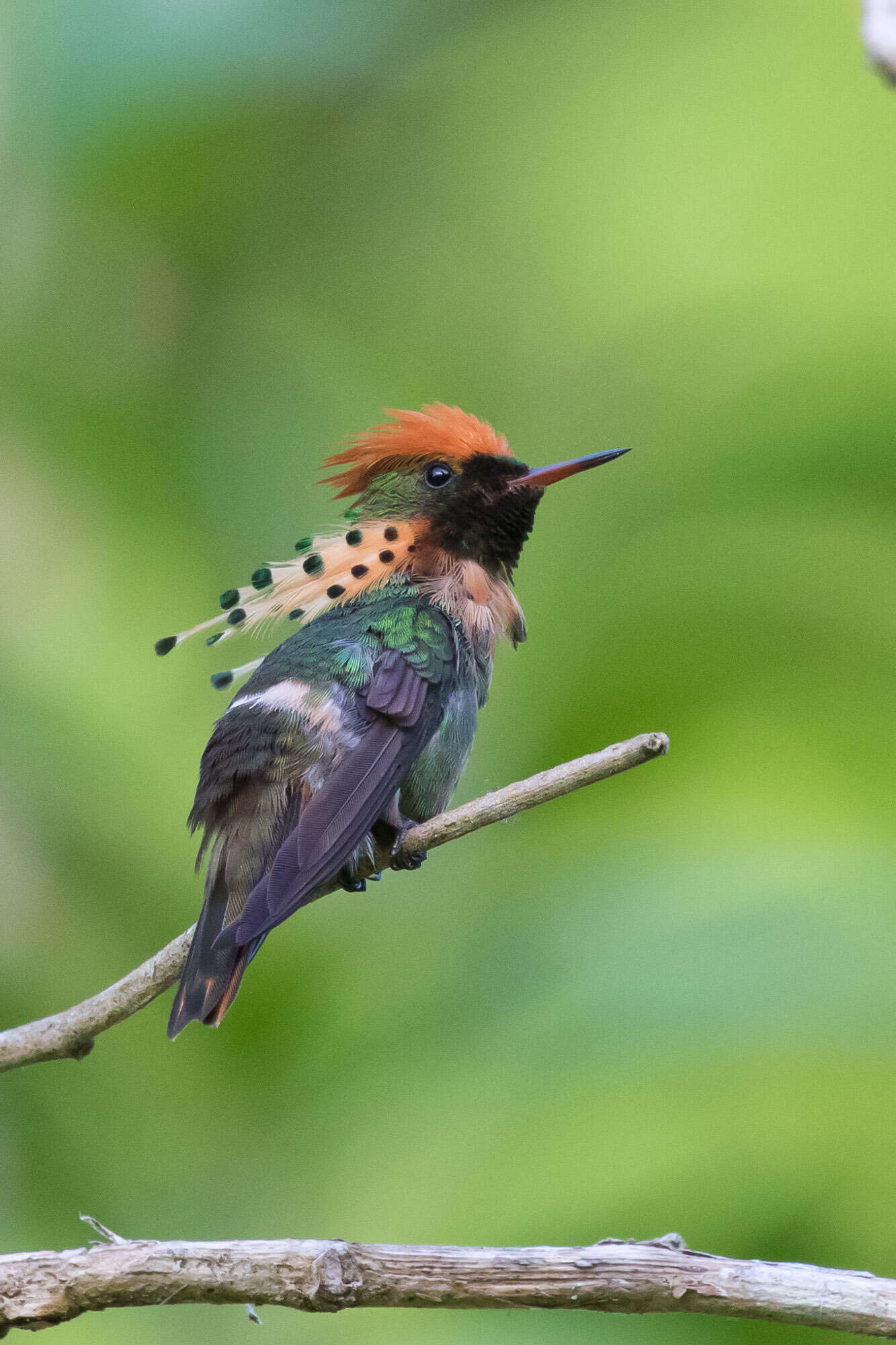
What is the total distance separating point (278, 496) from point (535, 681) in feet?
3.18

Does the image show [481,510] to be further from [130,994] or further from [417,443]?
[130,994]

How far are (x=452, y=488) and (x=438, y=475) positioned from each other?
33mm

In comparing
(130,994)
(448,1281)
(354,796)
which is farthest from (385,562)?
(448,1281)

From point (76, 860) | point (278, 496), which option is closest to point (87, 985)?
point (76, 860)

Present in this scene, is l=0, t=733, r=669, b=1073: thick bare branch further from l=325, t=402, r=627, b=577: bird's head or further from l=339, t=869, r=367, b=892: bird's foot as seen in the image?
l=325, t=402, r=627, b=577: bird's head

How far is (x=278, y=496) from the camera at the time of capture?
3836 millimetres

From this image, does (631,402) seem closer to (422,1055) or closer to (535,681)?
(535,681)

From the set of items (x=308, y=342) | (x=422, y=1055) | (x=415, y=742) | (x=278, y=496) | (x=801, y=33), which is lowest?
(x=422, y=1055)

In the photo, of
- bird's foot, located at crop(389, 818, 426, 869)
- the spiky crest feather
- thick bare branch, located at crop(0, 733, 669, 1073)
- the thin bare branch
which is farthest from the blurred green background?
the thin bare branch

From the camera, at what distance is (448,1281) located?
1314mm

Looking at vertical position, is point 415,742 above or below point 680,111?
below

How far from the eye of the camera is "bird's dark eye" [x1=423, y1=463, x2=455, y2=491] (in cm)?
213

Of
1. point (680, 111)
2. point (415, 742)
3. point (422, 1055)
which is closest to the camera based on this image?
point (415, 742)

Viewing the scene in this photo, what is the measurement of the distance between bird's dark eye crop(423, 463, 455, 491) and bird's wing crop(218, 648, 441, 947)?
0.34 m
